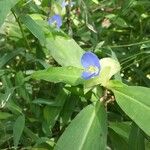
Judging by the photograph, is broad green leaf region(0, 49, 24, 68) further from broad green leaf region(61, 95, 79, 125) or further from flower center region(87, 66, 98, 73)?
flower center region(87, 66, 98, 73)

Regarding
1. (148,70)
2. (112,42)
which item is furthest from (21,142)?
(112,42)

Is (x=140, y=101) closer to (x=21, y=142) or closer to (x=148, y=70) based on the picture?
(x=21, y=142)

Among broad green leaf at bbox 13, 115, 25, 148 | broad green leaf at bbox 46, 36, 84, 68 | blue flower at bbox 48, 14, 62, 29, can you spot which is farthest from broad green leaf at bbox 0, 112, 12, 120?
blue flower at bbox 48, 14, 62, 29

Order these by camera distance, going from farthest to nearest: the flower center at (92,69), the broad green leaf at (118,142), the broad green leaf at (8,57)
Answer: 1. the broad green leaf at (8,57)
2. the broad green leaf at (118,142)
3. the flower center at (92,69)

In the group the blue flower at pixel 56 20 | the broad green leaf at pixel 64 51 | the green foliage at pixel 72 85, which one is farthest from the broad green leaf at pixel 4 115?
the blue flower at pixel 56 20

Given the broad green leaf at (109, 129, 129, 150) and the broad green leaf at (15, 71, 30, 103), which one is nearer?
the broad green leaf at (109, 129, 129, 150)

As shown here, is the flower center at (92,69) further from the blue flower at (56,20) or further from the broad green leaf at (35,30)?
the blue flower at (56,20)

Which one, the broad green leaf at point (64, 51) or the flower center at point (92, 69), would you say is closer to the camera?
the flower center at point (92, 69)

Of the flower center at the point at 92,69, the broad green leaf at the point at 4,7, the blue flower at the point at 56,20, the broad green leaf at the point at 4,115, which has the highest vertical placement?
the broad green leaf at the point at 4,7
